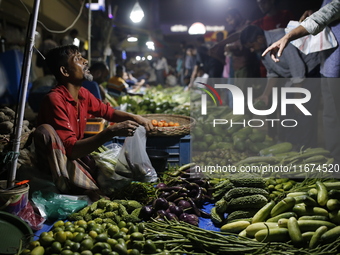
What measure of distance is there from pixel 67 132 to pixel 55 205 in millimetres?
730

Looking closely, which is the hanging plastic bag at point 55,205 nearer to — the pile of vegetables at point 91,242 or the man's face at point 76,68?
the pile of vegetables at point 91,242

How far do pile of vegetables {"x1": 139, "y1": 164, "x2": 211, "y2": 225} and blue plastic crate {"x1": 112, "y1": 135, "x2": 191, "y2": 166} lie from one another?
0.55 m

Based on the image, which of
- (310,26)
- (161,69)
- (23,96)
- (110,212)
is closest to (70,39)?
(23,96)

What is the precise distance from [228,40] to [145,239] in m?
7.11

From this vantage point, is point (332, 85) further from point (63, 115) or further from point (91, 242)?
point (91, 242)

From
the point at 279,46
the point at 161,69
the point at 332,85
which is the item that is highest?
the point at 161,69

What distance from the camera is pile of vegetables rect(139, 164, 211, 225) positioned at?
2936 millimetres

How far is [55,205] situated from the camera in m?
3.01

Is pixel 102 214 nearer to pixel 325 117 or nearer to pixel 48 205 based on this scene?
pixel 48 205

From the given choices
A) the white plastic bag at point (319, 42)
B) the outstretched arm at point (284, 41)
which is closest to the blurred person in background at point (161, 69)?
the white plastic bag at point (319, 42)

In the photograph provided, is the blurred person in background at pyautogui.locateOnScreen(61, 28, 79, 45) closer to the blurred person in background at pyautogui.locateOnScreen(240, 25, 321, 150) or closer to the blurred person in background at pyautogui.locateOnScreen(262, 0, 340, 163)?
the blurred person in background at pyautogui.locateOnScreen(240, 25, 321, 150)

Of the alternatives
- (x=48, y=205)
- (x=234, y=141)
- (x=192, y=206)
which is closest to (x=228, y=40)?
(x=234, y=141)

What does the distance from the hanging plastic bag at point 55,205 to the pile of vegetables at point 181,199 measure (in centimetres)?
68

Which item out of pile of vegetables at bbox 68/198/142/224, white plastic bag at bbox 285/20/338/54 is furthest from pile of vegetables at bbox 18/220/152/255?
white plastic bag at bbox 285/20/338/54
